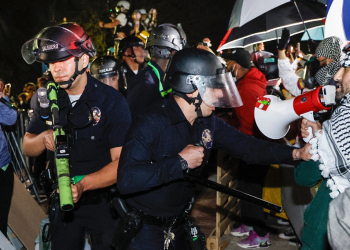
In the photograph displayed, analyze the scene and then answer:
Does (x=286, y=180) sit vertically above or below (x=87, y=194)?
below

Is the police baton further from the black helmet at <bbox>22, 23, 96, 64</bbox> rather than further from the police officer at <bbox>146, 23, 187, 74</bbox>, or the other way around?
the police officer at <bbox>146, 23, 187, 74</bbox>

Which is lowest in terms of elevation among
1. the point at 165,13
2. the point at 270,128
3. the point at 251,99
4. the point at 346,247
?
the point at 165,13

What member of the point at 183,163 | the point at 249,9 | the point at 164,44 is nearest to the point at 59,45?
the point at 183,163

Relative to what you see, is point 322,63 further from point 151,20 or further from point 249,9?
point 151,20

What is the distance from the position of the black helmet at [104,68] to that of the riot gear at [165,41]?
76 cm

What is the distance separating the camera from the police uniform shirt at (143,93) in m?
4.44

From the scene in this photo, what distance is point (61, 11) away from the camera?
1552 centimetres

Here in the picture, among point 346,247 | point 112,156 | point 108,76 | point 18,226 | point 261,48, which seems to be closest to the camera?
point 346,247

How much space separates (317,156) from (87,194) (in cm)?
189

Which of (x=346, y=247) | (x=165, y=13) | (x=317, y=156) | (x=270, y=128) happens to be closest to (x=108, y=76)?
(x=270, y=128)

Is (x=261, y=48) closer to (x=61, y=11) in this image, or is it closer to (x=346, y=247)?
(x=346, y=247)

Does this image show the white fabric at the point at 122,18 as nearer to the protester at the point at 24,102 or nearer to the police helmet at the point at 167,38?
the protester at the point at 24,102

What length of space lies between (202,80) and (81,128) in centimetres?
108

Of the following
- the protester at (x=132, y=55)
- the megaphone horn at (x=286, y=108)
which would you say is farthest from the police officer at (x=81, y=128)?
the protester at (x=132, y=55)
